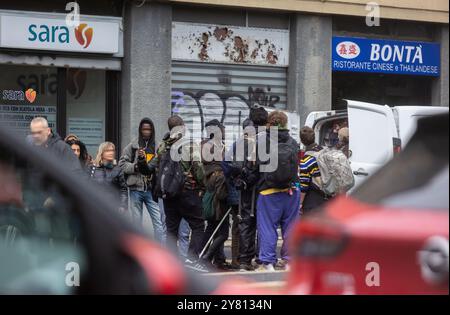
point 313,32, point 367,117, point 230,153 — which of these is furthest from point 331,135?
point 313,32

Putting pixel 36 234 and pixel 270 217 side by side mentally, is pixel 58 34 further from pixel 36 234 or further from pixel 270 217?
pixel 36 234

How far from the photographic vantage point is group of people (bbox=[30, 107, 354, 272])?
394 inches

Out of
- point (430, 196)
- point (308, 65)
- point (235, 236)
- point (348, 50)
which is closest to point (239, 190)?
point (235, 236)

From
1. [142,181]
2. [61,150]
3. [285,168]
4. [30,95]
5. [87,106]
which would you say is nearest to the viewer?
[61,150]

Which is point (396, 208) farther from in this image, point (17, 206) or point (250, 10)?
point (250, 10)

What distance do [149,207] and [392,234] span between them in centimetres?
870

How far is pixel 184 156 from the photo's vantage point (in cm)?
1030

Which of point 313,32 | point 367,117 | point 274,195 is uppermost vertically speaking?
point 313,32

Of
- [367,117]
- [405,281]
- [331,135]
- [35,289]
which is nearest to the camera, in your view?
[35,289]

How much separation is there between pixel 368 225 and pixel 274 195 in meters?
6.99

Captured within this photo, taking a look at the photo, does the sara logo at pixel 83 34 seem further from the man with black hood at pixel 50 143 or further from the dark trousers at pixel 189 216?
the man with black hood at pixel 50 143

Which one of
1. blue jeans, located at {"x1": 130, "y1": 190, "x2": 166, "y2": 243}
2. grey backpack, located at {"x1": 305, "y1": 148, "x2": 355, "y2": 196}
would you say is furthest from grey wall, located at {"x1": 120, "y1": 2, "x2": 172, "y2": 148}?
grey backpack, located at {"x1": 305, "y1": 148, "x2": 355, "y2": 196}

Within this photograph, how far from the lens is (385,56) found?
18.3 meters

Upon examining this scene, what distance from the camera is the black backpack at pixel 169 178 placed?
10.1m
